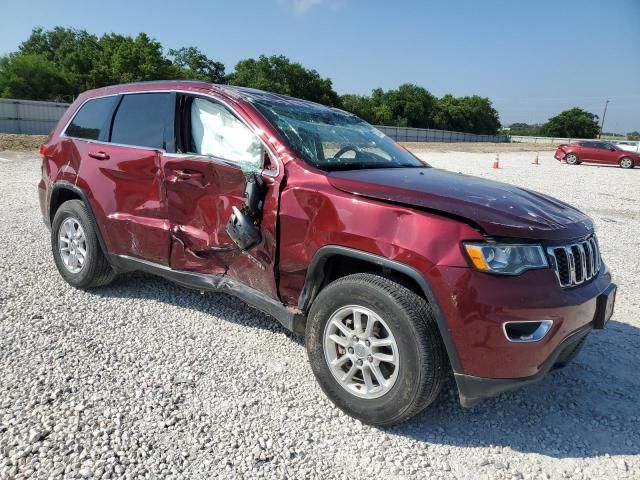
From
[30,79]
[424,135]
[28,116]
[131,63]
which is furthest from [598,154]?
[30,79]

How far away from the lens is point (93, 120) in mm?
4430

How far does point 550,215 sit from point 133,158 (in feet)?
9.82

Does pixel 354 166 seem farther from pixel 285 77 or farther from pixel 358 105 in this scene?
pixel 358 105

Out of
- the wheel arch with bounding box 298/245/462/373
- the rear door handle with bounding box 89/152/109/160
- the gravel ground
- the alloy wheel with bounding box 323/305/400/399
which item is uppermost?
the rear door handle with bounding box 89/152/109/160

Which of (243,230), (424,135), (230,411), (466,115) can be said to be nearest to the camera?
(230,411)

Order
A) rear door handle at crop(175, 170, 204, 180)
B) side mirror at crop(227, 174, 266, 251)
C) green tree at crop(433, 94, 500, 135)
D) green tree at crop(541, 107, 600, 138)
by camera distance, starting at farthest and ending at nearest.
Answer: green tree at crop(541, 107, 600, 138), green tree at crop(433, 94, 500, 135), rear door handle at crop(175, 170, 204, 180), side mirror at crop(227, 174, 266, 251)

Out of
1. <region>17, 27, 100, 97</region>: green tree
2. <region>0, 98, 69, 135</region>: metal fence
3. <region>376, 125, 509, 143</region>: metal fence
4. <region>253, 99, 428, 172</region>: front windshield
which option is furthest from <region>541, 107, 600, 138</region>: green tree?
<region>253, 99, 428, 172</region>: front windshield

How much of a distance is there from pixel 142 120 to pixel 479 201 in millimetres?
2750

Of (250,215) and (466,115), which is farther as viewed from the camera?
(466,115)

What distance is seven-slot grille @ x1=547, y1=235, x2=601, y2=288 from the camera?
8.23 feet

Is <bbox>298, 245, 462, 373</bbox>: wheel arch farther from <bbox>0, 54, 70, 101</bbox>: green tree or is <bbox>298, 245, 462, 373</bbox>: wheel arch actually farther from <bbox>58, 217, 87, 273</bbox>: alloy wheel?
<bbox>0, 54, 70, 101</bbox>: green tree

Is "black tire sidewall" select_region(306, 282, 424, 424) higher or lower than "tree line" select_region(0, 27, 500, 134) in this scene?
lower

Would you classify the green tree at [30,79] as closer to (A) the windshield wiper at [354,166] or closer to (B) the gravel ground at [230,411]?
(B) the gravel ground at [230,411]

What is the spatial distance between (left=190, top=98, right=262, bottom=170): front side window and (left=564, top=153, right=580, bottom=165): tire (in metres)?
27.4
